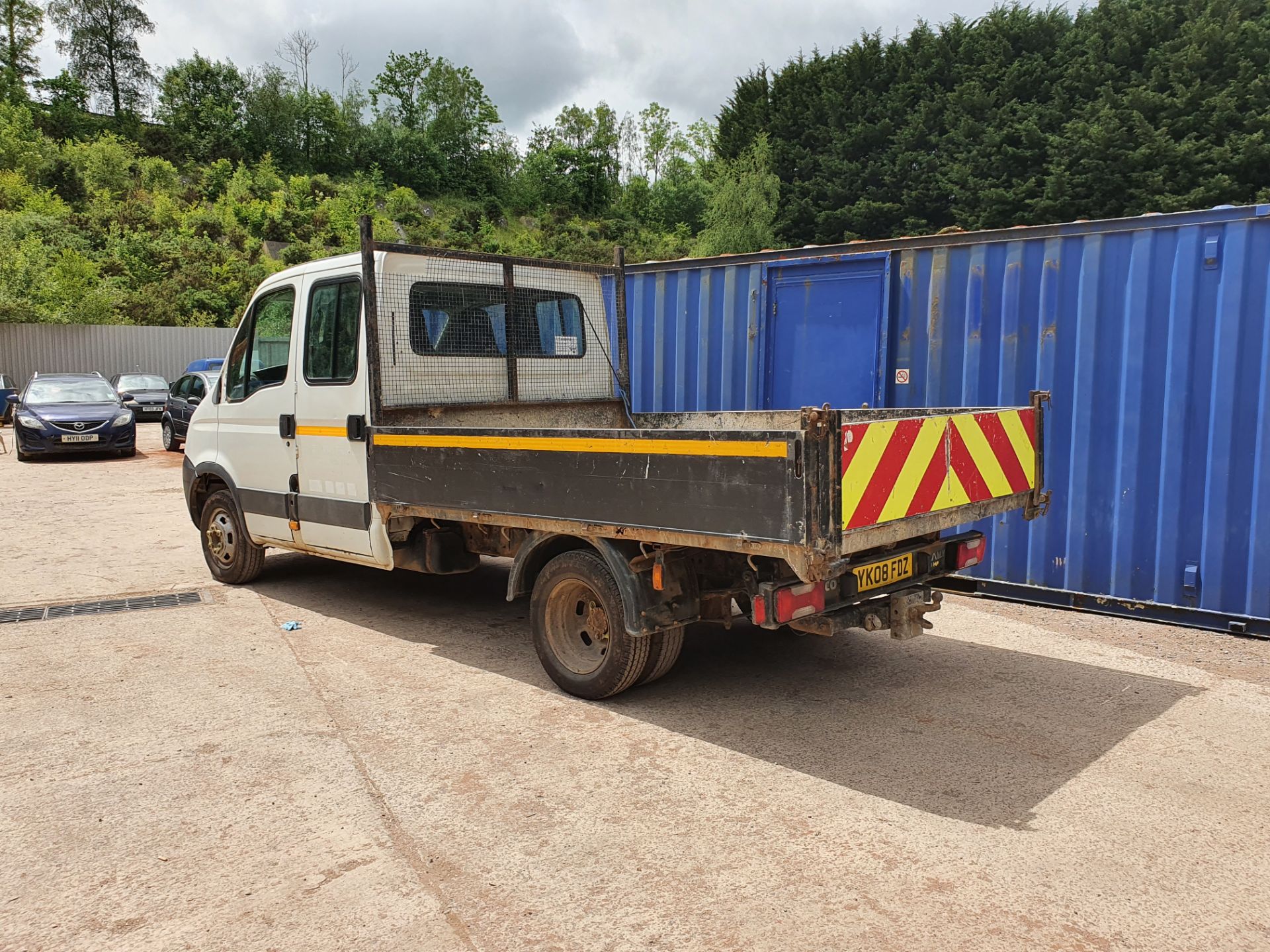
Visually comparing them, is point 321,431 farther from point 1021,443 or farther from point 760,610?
point 1021,443

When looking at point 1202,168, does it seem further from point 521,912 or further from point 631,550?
point 521,912

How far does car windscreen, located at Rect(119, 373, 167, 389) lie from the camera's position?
2391 centimetres

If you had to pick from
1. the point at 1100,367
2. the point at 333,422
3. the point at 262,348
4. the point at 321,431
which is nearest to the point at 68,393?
the point at 262,348

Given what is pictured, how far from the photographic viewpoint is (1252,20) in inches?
1127

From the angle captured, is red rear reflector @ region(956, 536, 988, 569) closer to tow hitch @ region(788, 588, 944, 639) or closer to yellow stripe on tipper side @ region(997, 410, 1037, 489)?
yellow stripe on tipper side @ region(997, 410, 1037, 489)

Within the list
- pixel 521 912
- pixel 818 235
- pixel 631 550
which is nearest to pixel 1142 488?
pixel 631 550

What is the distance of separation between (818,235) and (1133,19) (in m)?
13.2

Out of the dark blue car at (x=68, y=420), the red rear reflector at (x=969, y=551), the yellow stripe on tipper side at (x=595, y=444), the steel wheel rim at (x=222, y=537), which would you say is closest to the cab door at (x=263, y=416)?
the steel wheel rim at (x=222, y=537)

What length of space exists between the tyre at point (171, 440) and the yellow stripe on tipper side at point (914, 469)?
17.5m

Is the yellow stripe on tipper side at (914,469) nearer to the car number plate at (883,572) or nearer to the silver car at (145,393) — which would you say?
the car number plate at (883,572)

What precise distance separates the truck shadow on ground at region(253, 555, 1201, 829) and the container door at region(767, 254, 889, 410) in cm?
283

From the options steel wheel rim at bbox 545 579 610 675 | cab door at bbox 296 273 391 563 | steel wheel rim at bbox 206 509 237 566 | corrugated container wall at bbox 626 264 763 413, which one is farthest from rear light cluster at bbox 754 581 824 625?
steel wheel rim at bbox 206 509 237 566

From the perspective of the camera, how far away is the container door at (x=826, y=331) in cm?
806

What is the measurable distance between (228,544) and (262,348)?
1803mm
